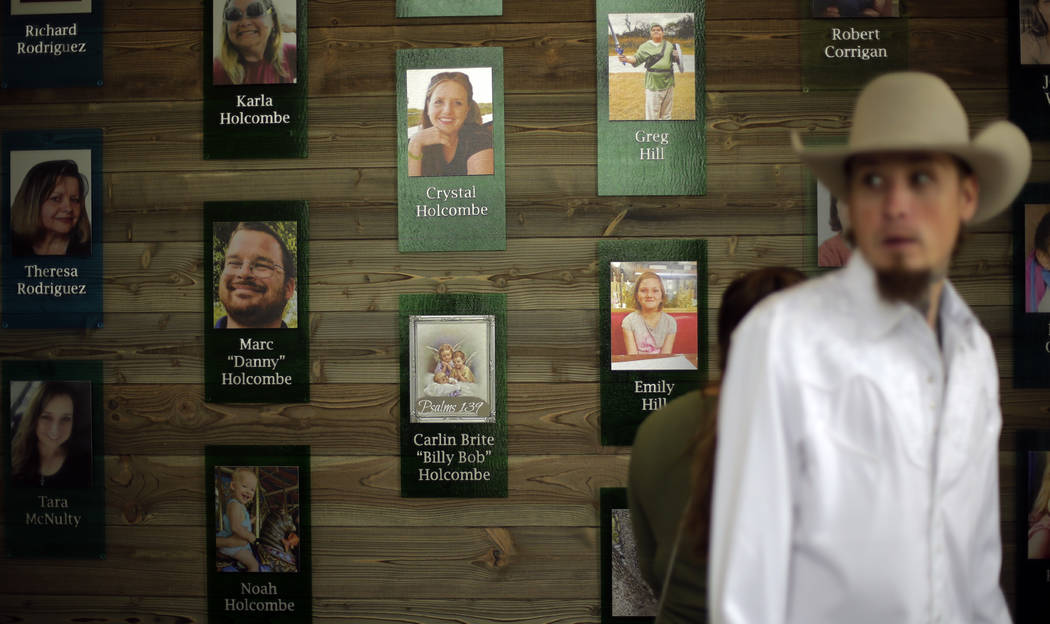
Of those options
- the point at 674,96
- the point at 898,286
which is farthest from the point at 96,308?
the point at 898,286

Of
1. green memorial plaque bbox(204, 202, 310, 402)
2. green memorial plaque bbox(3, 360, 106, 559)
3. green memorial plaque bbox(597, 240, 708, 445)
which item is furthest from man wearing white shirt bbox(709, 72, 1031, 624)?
green memorial plaque bbox(3, 360, 106, 559)

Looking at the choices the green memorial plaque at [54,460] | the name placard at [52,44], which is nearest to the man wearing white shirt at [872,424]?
the green memorial plaque at [54,460]

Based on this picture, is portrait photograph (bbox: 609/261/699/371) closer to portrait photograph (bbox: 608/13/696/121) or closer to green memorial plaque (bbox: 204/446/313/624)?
portrait photograph (bbox: 608/13/696/121)

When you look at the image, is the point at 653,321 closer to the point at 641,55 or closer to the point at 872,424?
the point at 641,55

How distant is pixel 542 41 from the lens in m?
2.51

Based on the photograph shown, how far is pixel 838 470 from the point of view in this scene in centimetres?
112

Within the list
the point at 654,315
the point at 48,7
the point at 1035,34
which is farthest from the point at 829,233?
the point at 48,7

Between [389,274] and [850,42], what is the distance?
1.51 m

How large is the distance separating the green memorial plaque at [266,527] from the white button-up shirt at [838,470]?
1700 millimetres

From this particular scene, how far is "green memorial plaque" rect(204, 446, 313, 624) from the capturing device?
253 centimetres

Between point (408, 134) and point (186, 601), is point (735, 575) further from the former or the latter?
point (186, 601)

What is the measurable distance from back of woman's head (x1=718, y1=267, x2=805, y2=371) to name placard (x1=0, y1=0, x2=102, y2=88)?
81.1 inches

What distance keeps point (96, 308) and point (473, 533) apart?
1329 mm

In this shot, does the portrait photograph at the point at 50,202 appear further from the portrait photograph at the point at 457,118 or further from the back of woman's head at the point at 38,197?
the portrait photograph at the point at 457,118
